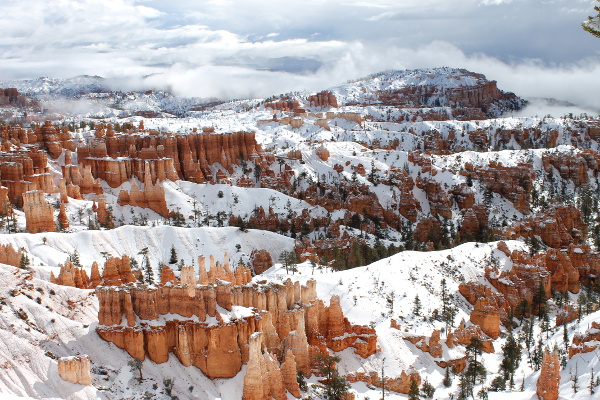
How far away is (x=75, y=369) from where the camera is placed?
27672 millimetres

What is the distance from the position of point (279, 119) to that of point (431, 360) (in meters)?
122

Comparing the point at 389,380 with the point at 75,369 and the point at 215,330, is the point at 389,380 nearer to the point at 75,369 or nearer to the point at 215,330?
the point at 215,330

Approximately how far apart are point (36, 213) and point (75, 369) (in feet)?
127

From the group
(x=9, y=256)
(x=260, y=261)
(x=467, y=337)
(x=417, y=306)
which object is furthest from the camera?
(x=260, y=261)

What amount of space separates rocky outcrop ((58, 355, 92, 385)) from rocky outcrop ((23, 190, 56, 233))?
1497 inches

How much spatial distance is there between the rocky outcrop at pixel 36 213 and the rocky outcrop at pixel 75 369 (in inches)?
1497

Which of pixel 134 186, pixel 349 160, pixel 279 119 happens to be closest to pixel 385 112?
pixel 279 119

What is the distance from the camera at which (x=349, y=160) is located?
113625 millimetres

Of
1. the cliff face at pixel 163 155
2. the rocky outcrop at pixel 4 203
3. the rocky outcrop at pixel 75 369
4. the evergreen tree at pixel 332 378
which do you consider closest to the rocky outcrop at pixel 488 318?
the evergreen tree at pixel 332 378

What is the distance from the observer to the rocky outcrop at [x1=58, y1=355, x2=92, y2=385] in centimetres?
2759

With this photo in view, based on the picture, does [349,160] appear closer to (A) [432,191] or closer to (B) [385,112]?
(A) [432,191]

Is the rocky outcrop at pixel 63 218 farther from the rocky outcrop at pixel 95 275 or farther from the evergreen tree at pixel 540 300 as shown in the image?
the evergreen tree at pixel 540 300

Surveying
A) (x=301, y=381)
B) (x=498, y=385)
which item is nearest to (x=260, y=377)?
(x=301, y=381)

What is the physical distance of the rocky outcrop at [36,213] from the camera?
6156 centimetres
